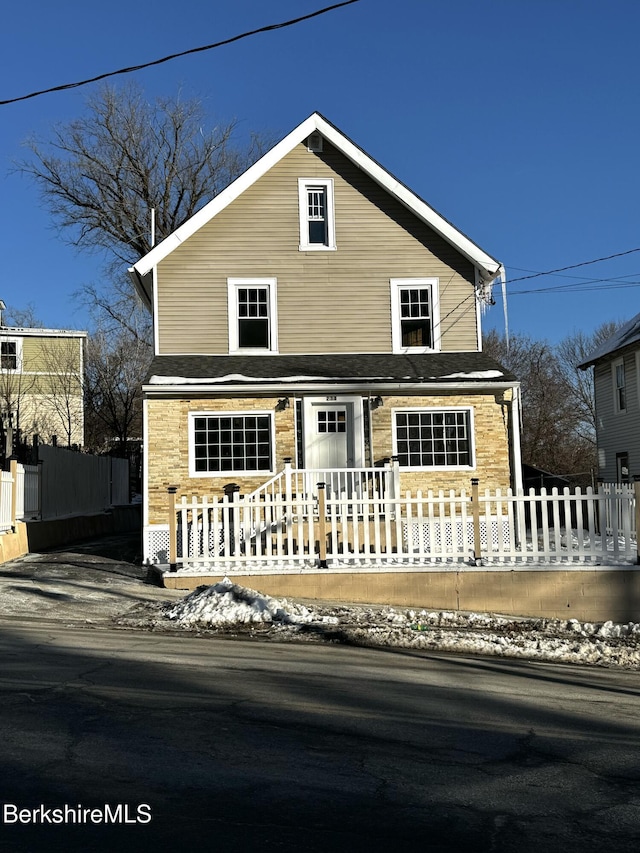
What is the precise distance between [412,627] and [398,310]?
10418mm

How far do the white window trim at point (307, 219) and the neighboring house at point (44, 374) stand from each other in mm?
20840

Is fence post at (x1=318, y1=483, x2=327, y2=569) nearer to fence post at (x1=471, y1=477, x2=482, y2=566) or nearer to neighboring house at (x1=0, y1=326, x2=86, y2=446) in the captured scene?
fence post at (x1=471, y1=477, x2=482, y2=566)

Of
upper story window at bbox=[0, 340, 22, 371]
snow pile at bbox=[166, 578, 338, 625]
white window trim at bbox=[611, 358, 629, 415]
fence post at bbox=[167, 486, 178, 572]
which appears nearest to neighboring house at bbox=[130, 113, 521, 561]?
fence post at bbox=[167, 486, 178, 572]

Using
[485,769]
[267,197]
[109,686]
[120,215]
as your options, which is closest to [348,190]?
[267,197]

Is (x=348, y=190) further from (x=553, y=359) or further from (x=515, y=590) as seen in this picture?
(x=553, y=359)

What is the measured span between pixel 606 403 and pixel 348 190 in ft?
56.7

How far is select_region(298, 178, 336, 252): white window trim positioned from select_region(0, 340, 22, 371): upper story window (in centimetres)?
2221

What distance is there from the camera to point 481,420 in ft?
63.7

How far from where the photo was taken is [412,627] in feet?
38.1

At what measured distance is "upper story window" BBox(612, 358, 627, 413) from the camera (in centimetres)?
3186

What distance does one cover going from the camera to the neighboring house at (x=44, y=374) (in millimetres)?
38562

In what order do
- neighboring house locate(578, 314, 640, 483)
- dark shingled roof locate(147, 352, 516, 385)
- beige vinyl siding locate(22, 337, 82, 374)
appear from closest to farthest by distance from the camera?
dark shingled roof locate(147, 352, 516, 385) → neighboring house locate(578, 314, 640, 483) → beige vinyl siding locate(22, 337, 82, 374)

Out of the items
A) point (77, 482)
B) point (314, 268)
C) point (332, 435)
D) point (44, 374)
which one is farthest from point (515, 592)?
point (44, 374)

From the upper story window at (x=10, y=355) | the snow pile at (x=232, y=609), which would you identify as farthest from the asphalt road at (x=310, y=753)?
the upper story window at (x=10, y=355)
